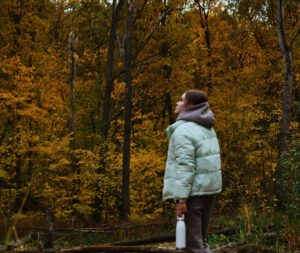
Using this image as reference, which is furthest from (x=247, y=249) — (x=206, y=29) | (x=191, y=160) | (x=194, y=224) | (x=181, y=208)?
(x=206, y=29)

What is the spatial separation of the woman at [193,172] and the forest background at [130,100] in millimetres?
4212

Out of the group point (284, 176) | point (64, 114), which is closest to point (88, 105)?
point (64, 114)

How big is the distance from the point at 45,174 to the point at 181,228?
1186 cm

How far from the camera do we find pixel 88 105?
19.9 metres

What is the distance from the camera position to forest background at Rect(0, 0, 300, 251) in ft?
47.4

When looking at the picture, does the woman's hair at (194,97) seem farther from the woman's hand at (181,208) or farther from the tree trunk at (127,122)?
the tree trunk at (127,122)

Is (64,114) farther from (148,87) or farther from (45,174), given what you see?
(148,87)

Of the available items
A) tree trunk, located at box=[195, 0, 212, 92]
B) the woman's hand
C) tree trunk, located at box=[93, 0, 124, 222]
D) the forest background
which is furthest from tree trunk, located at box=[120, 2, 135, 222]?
the woman's hand

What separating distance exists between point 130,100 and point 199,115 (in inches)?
468

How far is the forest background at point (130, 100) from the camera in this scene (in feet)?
47.4

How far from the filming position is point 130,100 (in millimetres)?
15805

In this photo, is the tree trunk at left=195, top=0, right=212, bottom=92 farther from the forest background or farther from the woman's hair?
the woman's hair

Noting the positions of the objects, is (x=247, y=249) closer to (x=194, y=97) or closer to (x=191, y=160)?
(x=191, y=160)

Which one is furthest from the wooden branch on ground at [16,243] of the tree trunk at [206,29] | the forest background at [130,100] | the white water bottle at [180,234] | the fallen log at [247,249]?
the tree trunk at [206,29]
